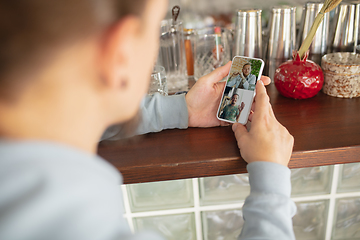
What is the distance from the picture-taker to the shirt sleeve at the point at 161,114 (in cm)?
68

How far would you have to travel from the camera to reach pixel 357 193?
0.90 metres

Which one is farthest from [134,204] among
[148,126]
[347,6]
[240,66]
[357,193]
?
[347,6]

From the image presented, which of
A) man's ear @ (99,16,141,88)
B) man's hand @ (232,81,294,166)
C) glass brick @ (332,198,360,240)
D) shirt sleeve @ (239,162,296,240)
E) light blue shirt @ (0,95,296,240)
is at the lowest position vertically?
glass brick @ (332,198,360,240)

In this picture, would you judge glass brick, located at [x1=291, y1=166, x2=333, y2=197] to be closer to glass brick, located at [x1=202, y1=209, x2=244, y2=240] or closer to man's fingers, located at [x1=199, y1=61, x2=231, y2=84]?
glass brick, located at [x1=202, y1=209, x2=244, y2=240]

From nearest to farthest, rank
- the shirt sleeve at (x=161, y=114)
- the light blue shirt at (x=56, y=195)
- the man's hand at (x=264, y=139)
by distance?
the light blue shirt at (x=56, y=195)
the man's hand at (x=264, y=139)
the shirt sleeve at (x=161, y=114)

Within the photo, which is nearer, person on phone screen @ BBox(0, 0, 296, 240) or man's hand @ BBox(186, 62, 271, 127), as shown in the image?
person on phone screen @ BBox(0, 0, 296, 240)

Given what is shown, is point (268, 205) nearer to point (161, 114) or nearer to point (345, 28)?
point (161, 114)

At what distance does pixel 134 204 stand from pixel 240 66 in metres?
0.52

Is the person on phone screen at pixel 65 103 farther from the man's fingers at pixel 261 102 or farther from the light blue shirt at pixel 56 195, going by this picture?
the man's fingers at pixel 261 102

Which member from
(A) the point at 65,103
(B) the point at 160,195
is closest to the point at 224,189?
(B) the point at 160,195

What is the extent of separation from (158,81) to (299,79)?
0.38 meters

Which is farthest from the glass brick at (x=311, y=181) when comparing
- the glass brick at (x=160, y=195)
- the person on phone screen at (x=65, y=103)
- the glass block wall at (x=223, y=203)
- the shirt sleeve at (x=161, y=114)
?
the person on phone screen at (x=65, y=103)

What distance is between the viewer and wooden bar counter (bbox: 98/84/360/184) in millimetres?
578

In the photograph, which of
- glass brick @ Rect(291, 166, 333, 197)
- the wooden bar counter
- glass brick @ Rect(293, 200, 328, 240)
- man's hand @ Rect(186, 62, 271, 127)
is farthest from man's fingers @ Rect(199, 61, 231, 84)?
glass brick @ Rect(293, 200, 328, 240)
